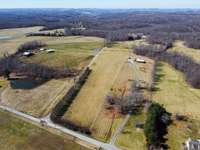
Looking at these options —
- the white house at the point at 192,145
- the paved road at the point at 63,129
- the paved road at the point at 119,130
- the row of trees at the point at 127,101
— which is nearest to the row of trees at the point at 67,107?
the paved road at the point at 63,129

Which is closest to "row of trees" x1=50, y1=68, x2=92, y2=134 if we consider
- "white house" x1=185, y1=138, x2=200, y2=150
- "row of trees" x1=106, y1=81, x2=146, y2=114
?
"row of trees" x1=106, y1=81, x2=146, y2=114

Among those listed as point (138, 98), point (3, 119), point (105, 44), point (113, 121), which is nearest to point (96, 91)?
point (138, 98)

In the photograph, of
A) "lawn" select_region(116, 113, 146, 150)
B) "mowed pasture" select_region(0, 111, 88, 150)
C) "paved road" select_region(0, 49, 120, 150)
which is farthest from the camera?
"mowed pasture" select_region(0, 111, 88, 150)

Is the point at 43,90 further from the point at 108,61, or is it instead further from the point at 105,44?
the point at 105,44

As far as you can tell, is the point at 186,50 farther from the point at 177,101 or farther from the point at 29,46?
the point at 29,46

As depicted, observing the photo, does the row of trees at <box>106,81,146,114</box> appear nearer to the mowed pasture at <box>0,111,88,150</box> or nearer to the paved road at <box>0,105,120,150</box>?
the paved road at <box>0,105,120,150</box>

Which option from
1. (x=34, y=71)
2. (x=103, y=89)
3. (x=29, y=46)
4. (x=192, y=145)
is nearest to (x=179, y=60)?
(x=103, y=89)
